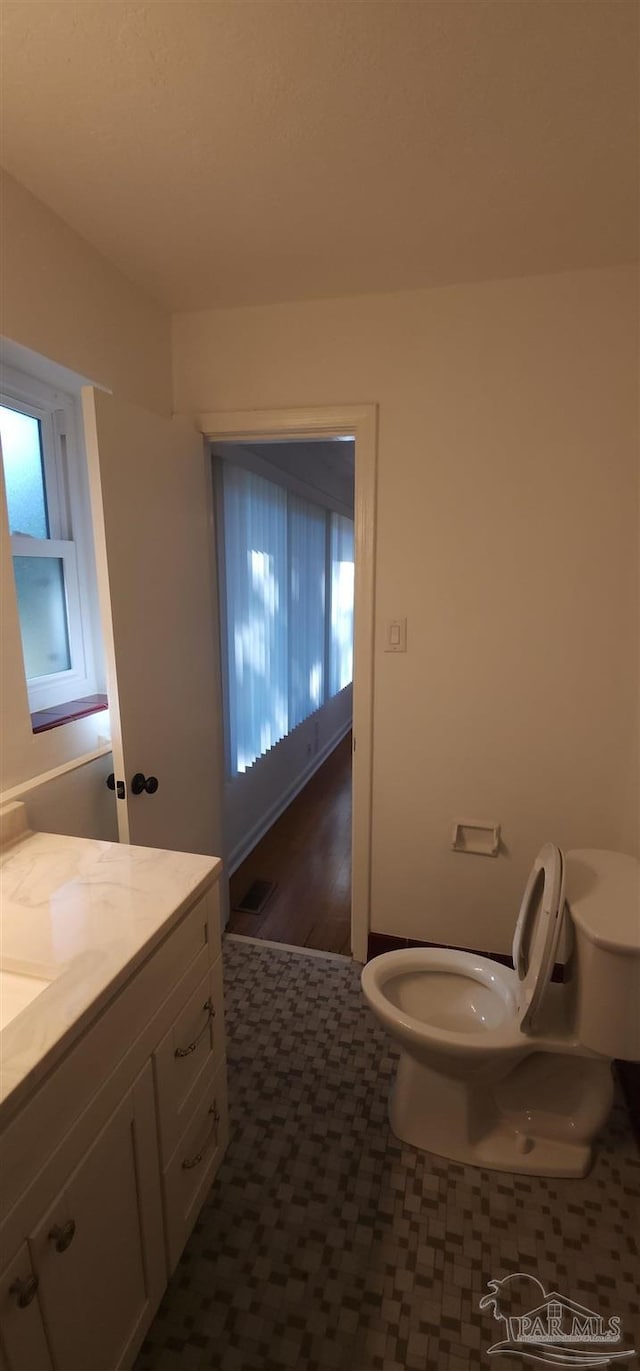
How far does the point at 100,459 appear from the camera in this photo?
56.3 inches

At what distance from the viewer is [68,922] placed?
40.3 inches

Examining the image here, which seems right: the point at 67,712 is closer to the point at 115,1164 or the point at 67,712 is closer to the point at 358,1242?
the point at 115,1164

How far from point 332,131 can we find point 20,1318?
194 centimetres

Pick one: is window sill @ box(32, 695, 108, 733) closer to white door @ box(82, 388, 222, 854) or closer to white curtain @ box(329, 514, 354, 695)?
white door @ box(82, 388, 222, 854)

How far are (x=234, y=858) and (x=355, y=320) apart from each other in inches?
91.7

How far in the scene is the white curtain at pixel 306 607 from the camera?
3.47 metres

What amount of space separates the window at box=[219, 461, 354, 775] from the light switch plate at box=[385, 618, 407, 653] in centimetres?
60

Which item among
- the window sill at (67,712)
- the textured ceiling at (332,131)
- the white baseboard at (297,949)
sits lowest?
the white baseboard at (297,949)

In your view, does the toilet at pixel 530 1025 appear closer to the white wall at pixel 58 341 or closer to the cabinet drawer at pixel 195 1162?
the cabinet drawer at pixel 195 1162

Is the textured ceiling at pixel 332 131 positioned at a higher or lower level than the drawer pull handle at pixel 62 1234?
higher

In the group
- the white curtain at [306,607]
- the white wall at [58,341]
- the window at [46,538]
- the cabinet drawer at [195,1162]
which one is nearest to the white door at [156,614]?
the white wall at [58,341]

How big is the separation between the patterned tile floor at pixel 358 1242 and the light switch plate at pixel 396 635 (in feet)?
4.31

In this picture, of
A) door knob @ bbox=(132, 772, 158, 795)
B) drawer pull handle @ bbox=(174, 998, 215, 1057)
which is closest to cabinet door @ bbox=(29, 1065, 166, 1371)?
drawer pull handle @ bbox=(174, 998, 215, 1057)

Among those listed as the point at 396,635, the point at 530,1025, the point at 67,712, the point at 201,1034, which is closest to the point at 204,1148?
the point at 201,1034
